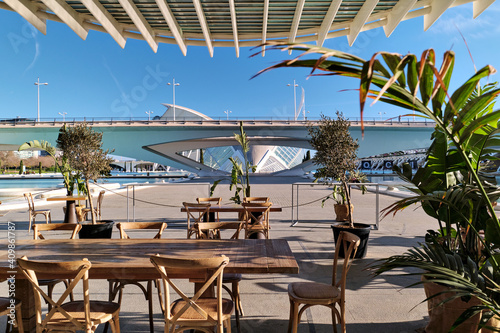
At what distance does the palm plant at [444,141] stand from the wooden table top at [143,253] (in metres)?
0.91

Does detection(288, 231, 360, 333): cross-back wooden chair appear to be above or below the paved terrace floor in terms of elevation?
above

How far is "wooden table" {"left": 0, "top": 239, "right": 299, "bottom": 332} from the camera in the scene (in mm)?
2555

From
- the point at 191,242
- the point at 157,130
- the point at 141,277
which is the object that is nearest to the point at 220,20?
the point at 191,242

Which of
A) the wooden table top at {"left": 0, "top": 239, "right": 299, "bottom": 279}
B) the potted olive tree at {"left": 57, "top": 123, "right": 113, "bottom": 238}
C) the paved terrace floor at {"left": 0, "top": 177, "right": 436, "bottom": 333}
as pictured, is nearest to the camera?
the wooden table top at {"left": 0, "top": 239, "right": 299, "bottom": 279}

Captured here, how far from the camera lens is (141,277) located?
2631 mm

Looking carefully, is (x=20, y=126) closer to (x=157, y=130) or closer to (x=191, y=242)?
(x=157, y=130)

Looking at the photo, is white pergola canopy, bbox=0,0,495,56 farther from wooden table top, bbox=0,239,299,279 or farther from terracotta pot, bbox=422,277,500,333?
terracotta pot, bbox=422,277,500,333

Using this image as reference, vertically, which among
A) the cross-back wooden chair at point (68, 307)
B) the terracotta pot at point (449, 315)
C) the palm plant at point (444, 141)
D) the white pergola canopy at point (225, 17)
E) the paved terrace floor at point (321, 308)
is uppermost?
the white pergola canopy at point (225, 17)

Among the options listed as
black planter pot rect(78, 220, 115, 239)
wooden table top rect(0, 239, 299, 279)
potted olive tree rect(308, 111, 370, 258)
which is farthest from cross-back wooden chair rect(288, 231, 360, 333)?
black planter pot rect(78, 220, 115, 239)

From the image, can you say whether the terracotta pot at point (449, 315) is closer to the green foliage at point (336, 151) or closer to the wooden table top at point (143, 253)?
the wooden table top at point (143, 253)

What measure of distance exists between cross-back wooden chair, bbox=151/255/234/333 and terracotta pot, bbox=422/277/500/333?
1639 millimetres

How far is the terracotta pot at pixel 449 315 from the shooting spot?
267 cm

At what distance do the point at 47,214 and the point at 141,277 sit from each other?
6.58 metres

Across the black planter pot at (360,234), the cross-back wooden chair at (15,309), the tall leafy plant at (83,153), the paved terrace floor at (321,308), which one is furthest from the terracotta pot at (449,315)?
the tall leafy plant at (83,153)
